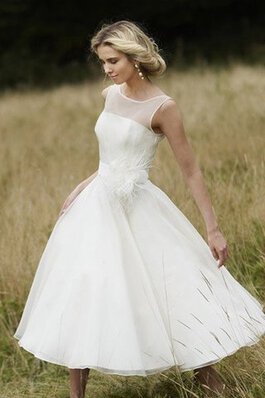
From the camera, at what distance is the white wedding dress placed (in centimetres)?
363

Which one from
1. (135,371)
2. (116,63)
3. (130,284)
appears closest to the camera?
(135,371)

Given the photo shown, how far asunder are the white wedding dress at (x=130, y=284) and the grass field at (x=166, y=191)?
20 centimetres

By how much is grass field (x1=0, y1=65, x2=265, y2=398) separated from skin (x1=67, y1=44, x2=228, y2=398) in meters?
0.15

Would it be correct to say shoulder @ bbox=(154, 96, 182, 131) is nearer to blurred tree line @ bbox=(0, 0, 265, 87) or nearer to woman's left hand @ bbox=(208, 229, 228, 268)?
woman's left hand @ bbox=(208, 229, 228, 268)

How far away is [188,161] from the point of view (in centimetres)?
384

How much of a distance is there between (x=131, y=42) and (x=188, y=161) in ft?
1.80

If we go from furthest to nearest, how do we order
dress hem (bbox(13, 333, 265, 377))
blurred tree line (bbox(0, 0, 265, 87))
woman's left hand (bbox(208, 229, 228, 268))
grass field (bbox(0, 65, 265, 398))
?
blurred tree line (bbox(0, 0, 265, 87)) < grass field (bbox(0, 65, 265, 398)) < woman's left hand (bbox(208, 229, 228, 268)) < dress hem (bbox(13, 333, 265, 377))

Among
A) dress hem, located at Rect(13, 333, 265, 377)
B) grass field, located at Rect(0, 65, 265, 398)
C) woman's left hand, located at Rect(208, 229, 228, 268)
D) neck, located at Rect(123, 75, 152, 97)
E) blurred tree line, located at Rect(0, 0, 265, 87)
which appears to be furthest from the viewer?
blurred tree line, located at Rect(0, 0, 265, 87)

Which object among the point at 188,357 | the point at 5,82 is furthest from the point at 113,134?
the point at 5,82

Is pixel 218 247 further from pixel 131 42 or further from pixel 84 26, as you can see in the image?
pixel 84 26

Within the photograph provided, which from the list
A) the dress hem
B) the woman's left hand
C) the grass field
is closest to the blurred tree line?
the grass field

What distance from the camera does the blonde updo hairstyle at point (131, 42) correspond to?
3.79 meters

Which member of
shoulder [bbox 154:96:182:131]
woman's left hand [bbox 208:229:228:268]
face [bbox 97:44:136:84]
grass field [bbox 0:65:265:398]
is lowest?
grass field [bbox 0:65:265:398]

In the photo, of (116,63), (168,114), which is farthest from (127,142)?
(116,63)
